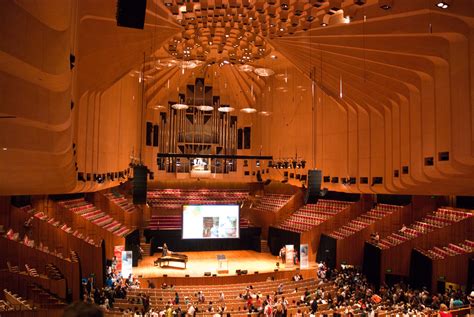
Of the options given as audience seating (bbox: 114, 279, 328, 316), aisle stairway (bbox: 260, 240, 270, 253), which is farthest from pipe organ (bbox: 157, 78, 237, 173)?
audience seating (bbox: 114, 279, 328, 316)

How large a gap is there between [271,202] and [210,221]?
3.76 meters

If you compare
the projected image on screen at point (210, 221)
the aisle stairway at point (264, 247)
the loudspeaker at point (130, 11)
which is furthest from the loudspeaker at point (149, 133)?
the loudspeaker at point (130, 11)

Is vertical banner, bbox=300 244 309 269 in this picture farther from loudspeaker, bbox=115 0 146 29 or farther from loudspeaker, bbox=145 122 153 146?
loudspeaker, bbox=115 0 146 29

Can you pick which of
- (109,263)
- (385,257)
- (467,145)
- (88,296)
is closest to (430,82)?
(467,145)

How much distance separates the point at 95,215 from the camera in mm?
16844

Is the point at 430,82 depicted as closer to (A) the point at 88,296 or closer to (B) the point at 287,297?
(B) the point at 287,297

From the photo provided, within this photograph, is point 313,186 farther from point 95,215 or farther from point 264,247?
point 264,247

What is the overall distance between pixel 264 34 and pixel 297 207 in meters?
11.1

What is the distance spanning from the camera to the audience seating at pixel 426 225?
13906mm

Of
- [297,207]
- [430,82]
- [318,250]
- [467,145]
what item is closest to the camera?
[467,145]

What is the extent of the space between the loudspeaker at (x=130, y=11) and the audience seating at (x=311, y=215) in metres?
15.2

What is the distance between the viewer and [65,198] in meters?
15.8

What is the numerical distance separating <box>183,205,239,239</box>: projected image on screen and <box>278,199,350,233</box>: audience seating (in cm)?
217

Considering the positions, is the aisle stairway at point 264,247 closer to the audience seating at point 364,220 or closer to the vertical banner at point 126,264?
the audience seating at point 364,220
